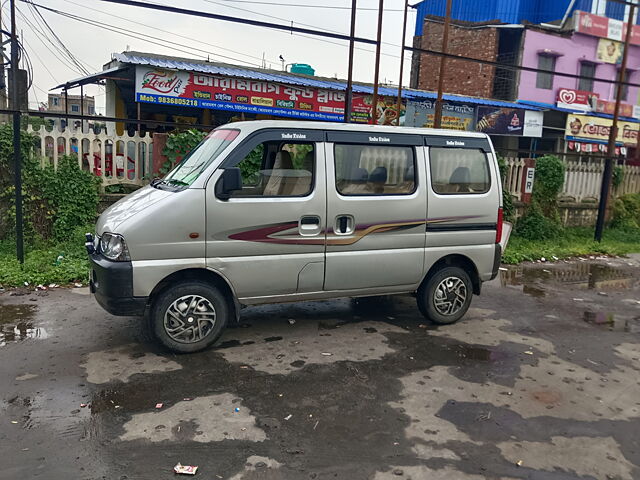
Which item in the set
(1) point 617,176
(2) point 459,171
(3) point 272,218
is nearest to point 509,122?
(1) point 617,176

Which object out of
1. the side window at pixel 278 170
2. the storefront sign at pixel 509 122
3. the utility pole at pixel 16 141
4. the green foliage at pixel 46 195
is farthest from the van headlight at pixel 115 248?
the storefront sign at pixel 509 122

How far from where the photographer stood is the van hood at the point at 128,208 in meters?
4.45

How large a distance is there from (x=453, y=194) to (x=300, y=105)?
1140 centimetres

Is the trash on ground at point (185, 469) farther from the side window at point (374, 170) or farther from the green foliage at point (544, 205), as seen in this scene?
the green foliage at point (544, 205)

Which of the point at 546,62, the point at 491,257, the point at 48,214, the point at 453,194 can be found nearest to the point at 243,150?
the point at 453,194

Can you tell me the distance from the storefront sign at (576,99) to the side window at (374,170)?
22058 millimetres

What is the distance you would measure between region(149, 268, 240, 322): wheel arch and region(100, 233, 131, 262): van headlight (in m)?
Result: 0.39

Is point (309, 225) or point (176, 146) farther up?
point (176, 146)

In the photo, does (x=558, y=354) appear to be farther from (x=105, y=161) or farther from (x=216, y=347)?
(x=105, y=161)

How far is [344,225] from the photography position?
202 inches

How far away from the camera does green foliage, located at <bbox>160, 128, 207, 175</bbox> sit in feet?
28.4

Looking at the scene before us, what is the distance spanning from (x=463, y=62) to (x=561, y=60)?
179 inches

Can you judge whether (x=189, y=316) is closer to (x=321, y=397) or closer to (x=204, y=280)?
(x=204, y=280)

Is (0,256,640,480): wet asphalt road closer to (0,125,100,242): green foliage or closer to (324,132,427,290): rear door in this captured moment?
(324,132,427,290): rear door
